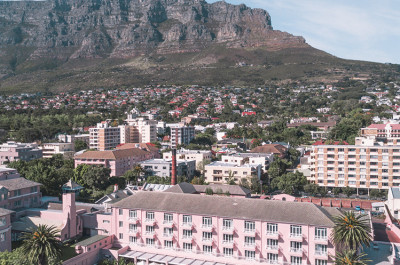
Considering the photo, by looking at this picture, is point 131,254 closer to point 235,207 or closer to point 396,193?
point 235,207

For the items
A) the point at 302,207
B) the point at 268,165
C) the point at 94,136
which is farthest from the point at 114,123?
the point at 302,207

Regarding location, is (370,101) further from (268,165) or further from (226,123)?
(268,165)

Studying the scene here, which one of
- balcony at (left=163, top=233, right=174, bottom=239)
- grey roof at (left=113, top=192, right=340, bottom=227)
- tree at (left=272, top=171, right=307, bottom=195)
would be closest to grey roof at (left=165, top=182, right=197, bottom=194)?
grey roof at (left=113, top=192, right=340, bottom=227)

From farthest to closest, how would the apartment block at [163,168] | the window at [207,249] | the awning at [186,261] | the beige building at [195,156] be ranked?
the beige building at [195,156], the apartment block at [163,168], the window at [207,249], the awning at [186,261]

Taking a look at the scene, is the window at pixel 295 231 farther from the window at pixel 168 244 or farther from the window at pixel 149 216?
the window at pixel 149 216

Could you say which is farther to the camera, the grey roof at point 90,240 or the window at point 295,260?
the grey roof at point 90,240

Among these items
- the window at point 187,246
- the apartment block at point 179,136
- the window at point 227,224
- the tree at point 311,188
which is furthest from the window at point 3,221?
the apartment block at point 179,136
